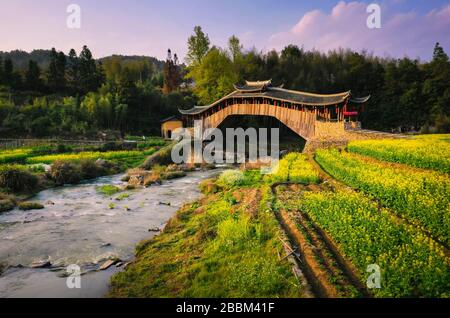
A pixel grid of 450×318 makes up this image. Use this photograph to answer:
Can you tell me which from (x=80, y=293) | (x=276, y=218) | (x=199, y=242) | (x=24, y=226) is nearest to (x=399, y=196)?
(x=276, y=218)

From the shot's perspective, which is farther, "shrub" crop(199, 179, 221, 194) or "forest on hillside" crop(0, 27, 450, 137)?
"forest on hillside" crop(0, 27, 450, 137)

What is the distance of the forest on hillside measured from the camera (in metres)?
45.3

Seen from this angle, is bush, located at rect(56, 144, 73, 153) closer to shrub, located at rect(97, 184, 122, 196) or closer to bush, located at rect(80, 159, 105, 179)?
bush, located at rect(80, 159, 105, 179)

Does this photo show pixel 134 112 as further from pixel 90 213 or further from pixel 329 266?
pixel 329 266

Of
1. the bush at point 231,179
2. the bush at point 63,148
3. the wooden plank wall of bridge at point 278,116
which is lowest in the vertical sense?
the bush at point 231,179

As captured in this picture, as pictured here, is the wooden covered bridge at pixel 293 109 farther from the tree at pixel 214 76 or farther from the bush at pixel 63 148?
the bush at pixel 63 148

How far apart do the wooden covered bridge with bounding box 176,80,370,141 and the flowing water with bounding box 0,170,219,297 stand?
15.1m

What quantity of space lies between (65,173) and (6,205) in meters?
7.60

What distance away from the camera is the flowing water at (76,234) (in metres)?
10.6

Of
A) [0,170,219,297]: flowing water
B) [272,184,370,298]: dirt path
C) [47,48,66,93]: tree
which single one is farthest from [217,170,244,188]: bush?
[47,48,66,93]: tree

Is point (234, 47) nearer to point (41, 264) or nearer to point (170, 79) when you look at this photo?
point (170, 79)

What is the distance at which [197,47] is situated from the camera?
56281 mm

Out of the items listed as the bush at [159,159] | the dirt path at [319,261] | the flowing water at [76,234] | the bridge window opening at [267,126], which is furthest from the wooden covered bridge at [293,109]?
the dirt path at [319,261]

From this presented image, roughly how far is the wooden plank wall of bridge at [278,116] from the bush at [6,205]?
24.9 meters
